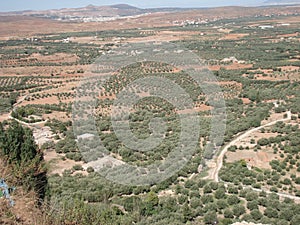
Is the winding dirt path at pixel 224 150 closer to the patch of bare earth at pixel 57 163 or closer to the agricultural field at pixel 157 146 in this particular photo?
the agricultural field at pixel 157 146

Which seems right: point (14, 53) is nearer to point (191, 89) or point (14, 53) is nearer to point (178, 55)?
point (178, 55)

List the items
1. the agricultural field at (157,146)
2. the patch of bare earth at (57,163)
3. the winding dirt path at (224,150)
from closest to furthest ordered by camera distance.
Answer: the agricultural field at (157,146) → the winding dirt path at (224,150) → the patch of bare earth at (57,163)

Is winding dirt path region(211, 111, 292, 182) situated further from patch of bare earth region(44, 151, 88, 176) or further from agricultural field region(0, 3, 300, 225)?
patch of bare earth region(44, 151, 88, 176)

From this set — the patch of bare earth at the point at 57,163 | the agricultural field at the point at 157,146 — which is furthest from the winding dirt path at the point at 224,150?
the patch of bare earth at the point at 57,163

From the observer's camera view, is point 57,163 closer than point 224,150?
Yes

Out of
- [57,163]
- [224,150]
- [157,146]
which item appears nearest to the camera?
[57,163]

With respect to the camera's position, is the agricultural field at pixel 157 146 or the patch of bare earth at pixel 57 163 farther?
the patch of bare earth at pixel 57 163

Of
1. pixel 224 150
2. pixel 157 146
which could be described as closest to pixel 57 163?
pixel 157 146

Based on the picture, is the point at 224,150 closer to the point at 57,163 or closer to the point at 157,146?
the point at 157,146

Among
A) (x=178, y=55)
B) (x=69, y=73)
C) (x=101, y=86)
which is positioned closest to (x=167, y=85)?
(x=101, y=86)
